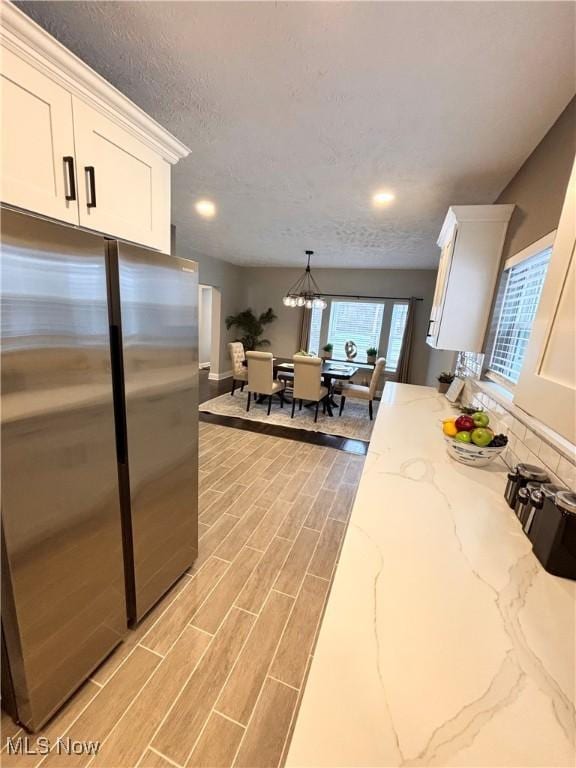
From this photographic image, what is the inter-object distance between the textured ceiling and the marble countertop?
169 cm

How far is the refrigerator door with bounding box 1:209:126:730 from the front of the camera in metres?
0.89

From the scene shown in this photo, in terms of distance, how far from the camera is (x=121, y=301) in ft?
3.84

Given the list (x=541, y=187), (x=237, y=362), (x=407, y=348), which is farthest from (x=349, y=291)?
(x=541, y=187)

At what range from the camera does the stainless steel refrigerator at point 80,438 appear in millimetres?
908

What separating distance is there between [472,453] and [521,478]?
12.8 inches

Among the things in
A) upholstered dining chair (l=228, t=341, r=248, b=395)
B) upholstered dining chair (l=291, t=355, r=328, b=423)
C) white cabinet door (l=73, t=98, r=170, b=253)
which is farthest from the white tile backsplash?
upholstered dining chair (l=228, t=341, r=248, b=395)

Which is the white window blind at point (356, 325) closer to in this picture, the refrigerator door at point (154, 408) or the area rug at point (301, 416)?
the area rug at point (301, 416)

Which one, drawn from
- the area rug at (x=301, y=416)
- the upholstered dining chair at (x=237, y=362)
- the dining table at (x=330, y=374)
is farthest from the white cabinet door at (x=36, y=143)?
the upholstered dining chair at (x=237, y=362)

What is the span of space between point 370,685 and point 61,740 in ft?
4.46

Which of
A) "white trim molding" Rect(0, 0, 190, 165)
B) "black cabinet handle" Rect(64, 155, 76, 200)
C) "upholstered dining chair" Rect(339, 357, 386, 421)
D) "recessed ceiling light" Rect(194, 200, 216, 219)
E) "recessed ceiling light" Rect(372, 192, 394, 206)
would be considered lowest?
"upholstered dining chair" Rect(339, 357, 386, 421)

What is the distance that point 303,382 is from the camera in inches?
177

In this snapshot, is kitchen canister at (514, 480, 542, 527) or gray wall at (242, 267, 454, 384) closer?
kitchen canister at (514, 480, 542, 527)

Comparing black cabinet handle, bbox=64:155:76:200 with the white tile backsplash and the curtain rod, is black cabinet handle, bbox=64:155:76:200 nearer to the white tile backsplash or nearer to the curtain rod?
the white tile backsplash

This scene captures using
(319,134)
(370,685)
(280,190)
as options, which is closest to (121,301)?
(370,685)
